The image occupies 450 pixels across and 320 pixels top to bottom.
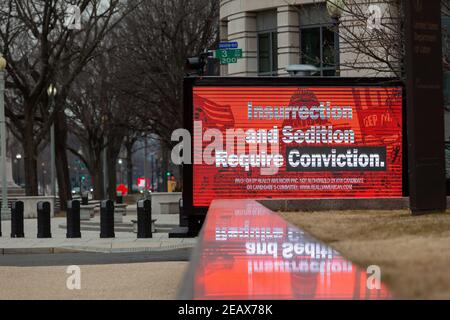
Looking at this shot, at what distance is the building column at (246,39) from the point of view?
3912cm

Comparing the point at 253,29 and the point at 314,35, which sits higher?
the point at 253,29

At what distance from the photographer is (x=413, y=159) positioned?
13453mm

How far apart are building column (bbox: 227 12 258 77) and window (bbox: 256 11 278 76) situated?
0.77 feet

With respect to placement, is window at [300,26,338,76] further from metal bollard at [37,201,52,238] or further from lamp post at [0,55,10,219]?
metal bollard at [37,201,52,238]

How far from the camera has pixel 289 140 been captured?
1952 centimetres

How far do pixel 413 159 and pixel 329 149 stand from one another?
6.14m

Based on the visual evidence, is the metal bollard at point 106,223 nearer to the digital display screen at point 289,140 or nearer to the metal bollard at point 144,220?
the metal bollard at point 144,220

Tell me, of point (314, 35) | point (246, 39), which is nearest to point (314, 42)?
point (314, 35)

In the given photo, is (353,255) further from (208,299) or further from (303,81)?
(303,81)

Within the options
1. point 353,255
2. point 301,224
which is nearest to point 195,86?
point 301,224

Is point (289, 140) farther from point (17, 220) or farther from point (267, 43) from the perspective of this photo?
point (267, 43)

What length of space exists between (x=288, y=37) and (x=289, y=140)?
731 inches

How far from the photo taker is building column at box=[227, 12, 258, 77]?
3912 cm

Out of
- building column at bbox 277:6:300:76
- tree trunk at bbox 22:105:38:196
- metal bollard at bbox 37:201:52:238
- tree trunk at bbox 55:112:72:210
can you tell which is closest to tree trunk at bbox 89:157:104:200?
tree trunk at bbox 55:112:72:210
